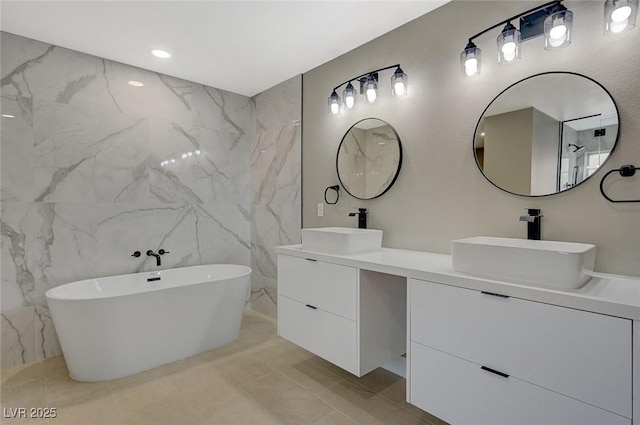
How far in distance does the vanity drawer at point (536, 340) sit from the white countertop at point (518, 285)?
0.03 meters

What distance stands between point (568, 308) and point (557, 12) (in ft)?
4.44

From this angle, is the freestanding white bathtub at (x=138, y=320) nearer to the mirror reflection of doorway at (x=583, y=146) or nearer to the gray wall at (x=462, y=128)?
the gray wall at (x=462, y=128)

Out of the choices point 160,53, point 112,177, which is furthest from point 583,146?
point 112,177

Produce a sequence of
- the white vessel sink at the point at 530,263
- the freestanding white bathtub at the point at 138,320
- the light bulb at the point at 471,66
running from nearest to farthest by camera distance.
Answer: the white vessel sink at the point at 530,263, the light bulb at the point at 471,66, the freestanding white bathtub at the point at 138,320

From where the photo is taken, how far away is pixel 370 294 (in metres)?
1.89

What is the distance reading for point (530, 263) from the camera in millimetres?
1260

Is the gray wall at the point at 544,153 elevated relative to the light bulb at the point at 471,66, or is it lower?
lower

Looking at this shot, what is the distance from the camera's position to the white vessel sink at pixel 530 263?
1.18 meters

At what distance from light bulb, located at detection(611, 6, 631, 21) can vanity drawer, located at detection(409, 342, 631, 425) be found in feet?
5.11

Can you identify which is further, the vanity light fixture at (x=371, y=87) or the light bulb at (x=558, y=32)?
the vanity light fixture at (x=371, y=87)

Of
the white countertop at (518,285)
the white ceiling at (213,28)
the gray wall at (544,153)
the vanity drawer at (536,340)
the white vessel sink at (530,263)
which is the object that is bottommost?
the vanity drawer at (536,340)

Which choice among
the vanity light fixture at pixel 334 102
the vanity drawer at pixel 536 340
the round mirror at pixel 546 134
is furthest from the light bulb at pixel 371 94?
the vanity drawer at pixel 536 340

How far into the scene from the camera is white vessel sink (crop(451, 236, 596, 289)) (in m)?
1.18

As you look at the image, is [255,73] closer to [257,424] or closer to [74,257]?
[74,257]
